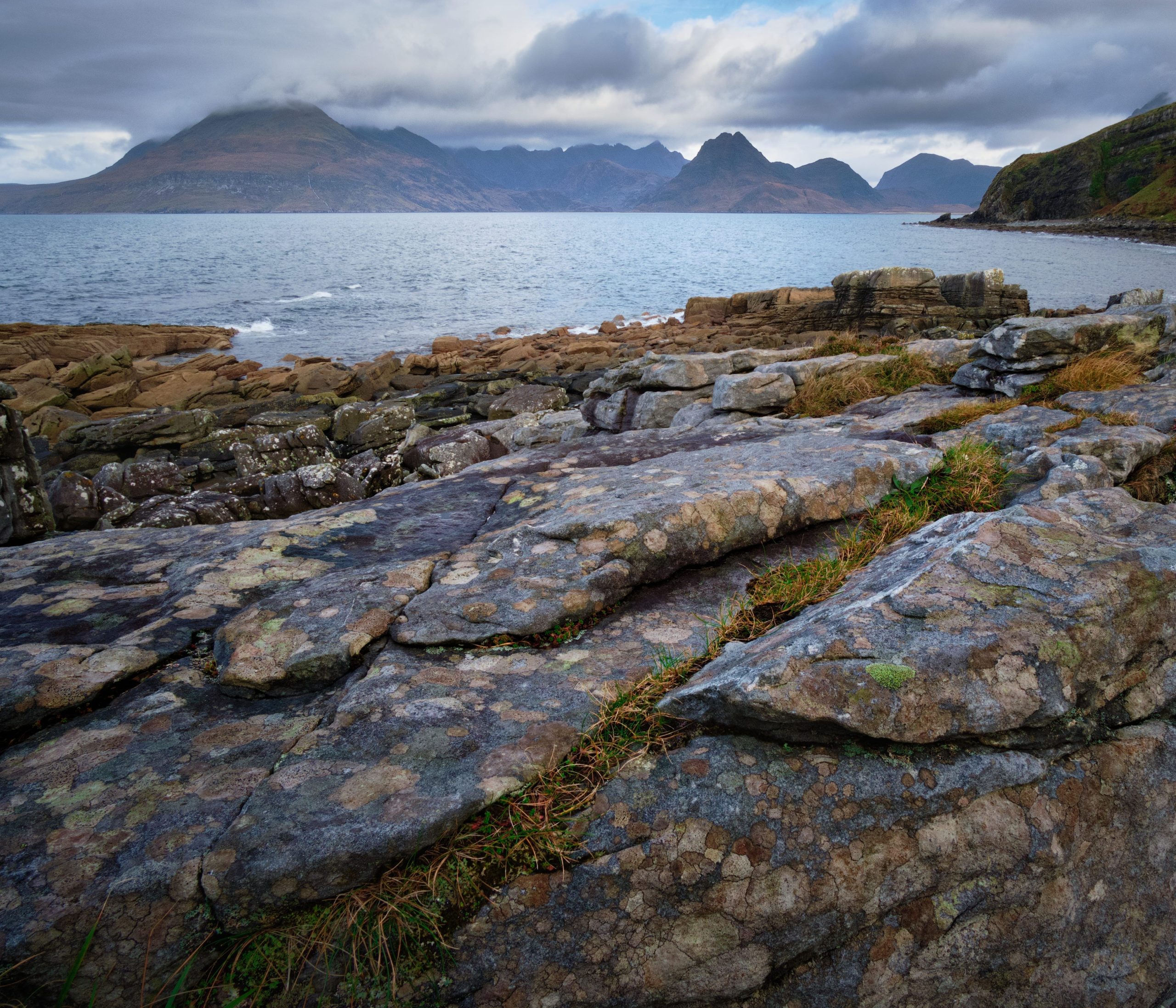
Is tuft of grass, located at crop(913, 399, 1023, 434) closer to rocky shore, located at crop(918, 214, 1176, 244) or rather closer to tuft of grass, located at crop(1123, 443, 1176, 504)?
tuft of grass, located at crop(1123, 443, 1176, 504)

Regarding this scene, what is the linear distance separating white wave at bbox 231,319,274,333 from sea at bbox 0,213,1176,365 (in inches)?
9.6

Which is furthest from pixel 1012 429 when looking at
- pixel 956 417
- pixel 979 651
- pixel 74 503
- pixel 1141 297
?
pixel 1141 297

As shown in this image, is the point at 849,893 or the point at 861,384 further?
the point at 861,384

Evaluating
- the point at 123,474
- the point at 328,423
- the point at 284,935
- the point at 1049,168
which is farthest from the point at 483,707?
the point at 1049,168

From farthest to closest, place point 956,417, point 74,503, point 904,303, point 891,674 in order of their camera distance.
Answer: point 904,303 < point 74,503 < point 956,417 < point 891,674

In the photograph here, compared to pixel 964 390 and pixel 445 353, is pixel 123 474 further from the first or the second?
pixel 445 353

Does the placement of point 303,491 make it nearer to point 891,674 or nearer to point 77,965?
point 77,965

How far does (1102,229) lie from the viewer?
390 ft

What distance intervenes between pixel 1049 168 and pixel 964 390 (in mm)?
195693

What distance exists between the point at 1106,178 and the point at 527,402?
17676 cm

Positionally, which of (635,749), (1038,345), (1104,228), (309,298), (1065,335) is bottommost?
(635,749)

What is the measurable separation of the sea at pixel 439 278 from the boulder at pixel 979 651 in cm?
3591

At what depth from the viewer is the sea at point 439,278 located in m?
45.6

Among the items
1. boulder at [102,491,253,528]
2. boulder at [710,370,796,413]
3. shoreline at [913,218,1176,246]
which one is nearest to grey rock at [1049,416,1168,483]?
boulder at [710,370,796,413]
